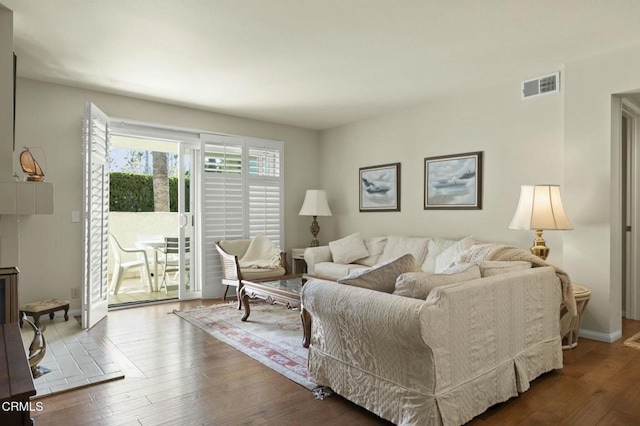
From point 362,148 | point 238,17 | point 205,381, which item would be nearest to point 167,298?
point 205,381

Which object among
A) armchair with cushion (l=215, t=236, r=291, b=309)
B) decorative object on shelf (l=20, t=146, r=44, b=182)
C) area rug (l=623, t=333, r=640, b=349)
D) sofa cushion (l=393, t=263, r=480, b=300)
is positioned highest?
decorative object on shelf (l=20, t=146, r=44, b=182)

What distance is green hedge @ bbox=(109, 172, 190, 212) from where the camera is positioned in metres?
7.95

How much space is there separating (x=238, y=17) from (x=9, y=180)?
2040mm

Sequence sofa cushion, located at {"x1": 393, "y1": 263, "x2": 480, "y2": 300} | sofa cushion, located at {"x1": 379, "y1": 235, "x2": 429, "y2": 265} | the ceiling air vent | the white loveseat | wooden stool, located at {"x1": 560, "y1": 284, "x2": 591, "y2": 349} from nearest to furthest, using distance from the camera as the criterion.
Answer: the white loveseat → sofa cushion, located at {"x1": 393, "y1": 263, "x2": 480, "y2": 300} → wooden stool, located at {"x1": 560, "y1": 284, "x2": 591, "y2": 349} → the ceiling air vent → sofa cushion, located at {"x1": 379, "y1": 235, "x2": 429, "y2": 265}

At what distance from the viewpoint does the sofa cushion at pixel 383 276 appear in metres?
2.38

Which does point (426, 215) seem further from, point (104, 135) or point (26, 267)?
point (26, 267)

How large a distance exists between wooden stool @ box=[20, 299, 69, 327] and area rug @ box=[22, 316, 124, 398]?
152 millimetres

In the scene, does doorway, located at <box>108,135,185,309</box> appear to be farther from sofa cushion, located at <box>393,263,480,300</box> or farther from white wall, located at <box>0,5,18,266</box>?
sofa cushion, located at <box>393,263,480,300</box>

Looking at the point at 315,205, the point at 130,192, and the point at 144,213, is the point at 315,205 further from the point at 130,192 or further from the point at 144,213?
the point at 130,192

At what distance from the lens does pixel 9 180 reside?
290 centimetres

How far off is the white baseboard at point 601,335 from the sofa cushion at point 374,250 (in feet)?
7.60

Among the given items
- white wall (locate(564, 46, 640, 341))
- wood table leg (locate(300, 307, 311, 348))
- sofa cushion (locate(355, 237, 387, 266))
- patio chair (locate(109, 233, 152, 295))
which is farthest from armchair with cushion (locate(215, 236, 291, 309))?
white wall (locate(564, 46, 640, 341))

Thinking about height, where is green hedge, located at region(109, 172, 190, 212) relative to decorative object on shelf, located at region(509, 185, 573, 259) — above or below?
above

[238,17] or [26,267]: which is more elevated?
[238,17]
